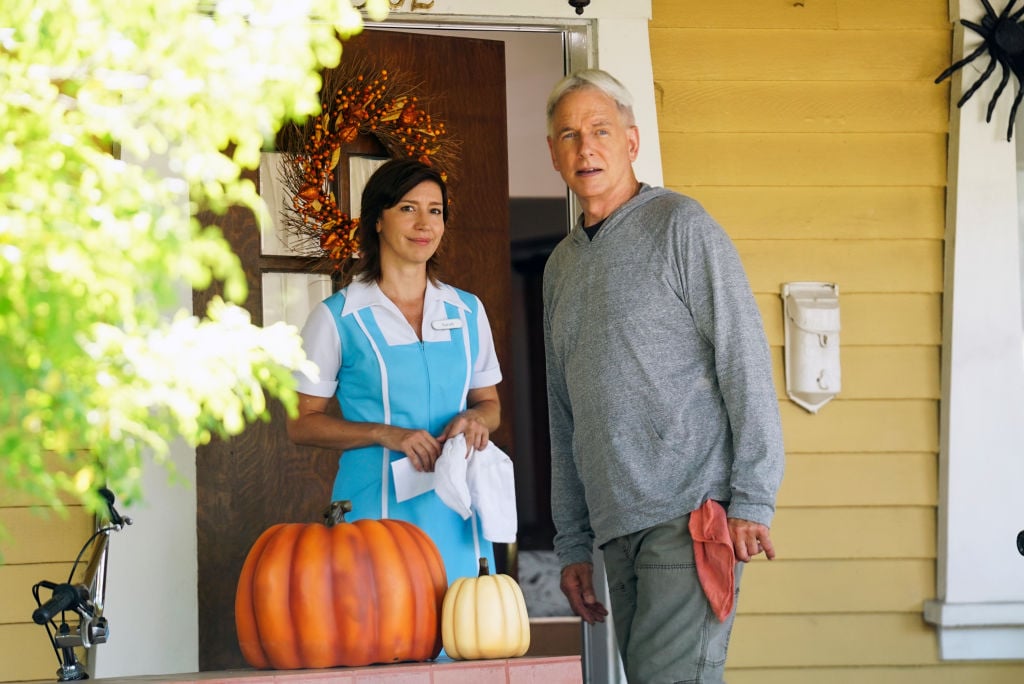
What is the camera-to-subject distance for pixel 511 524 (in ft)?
8.10

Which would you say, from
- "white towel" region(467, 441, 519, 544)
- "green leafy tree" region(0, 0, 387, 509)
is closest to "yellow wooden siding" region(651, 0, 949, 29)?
"white towel" region(467, 441, 519, 544)

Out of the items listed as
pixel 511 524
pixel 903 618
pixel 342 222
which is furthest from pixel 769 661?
pixel 342 222

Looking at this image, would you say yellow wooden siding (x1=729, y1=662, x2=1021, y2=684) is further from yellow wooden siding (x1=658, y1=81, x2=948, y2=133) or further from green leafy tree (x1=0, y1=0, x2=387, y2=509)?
green leafy tree (x1=0, y1=0, x2=387, y2=509)

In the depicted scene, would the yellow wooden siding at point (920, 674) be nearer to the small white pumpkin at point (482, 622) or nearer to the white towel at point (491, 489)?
the white towel at point (491, 489)

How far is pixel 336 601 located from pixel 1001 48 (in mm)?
2412

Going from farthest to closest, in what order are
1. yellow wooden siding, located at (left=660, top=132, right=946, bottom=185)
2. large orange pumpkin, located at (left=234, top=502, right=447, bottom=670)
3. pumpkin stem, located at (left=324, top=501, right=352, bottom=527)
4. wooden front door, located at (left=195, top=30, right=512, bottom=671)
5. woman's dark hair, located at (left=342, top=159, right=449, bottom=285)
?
yellow wooden siding, located at (left=660, top=132, right=946, bottom=185) < wooden front door, located at (left=195, top=30, right=512, bottom=671) < woman's dark hair, located at (left=342, top=159, right=449, bottom=285) < pumpkin stem, located at (left=324, top=501, right=352, bottom=527) < large orange pumpkin, located at (left=234, top=502, right=447, bottom=670)

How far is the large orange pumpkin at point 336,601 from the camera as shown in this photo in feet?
5.72

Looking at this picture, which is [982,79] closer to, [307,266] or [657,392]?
[657,392]

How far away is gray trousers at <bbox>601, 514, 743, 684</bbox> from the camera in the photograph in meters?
2.04

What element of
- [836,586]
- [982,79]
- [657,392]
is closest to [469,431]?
[657,392]

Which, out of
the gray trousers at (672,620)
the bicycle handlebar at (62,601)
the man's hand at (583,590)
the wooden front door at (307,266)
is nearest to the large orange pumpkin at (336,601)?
the gray trousers at (672,620)

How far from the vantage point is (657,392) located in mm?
2145

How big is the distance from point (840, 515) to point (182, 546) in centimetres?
168

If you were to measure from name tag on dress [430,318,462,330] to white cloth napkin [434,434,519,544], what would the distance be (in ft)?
0.98
